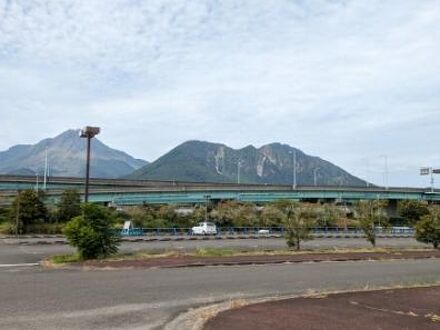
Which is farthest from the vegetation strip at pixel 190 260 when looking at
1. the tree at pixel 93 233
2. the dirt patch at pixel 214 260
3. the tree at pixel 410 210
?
the tree at pixel 410 210

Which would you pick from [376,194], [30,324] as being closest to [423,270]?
[30,324]

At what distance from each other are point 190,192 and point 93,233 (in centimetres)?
8137

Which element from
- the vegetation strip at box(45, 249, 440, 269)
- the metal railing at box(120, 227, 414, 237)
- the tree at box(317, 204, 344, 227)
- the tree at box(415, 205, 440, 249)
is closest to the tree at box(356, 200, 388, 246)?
the tree at box(415, 205, 440, 249)

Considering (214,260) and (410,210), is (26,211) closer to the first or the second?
(214,260)

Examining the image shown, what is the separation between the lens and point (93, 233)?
2734 centimetres

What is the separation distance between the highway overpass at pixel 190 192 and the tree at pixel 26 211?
69.5 ft

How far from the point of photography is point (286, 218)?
3844cm

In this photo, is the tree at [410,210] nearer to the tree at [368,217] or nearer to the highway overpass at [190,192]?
the highway overpass at [190,192]

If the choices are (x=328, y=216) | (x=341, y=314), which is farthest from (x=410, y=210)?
(x=341, y=314)

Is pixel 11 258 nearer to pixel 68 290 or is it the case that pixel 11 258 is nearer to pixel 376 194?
pixel 68 290

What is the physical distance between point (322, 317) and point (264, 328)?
1791 mm

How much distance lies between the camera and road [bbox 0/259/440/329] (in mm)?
11383

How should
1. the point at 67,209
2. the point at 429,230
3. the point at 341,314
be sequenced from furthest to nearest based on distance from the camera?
the point at 67,209 → the point at 429,230 → the point at 341,314

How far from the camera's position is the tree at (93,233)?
27.2 metres
